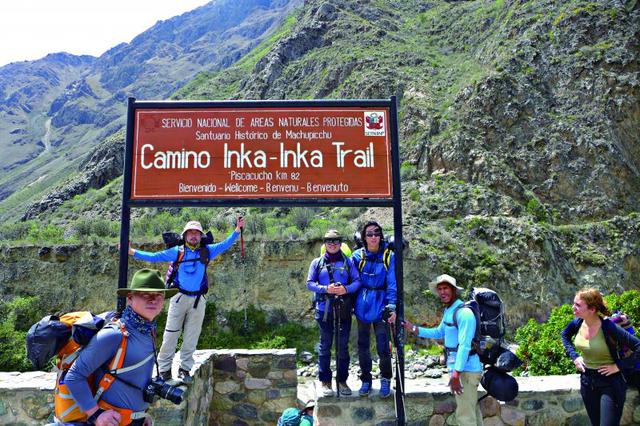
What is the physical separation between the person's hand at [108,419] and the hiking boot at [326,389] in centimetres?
217

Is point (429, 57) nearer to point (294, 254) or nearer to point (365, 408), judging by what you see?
point (294, 254)

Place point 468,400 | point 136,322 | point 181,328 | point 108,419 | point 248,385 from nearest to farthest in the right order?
1. point 108,419
2. point 136,322
3. point 468,400
4. point 181,328
5. point 248,385

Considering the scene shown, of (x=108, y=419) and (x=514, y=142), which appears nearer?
(x=108, y=419)

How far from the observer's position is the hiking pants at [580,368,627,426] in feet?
12.9

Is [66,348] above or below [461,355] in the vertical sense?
above

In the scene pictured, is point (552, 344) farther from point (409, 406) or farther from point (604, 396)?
point (409, 406)

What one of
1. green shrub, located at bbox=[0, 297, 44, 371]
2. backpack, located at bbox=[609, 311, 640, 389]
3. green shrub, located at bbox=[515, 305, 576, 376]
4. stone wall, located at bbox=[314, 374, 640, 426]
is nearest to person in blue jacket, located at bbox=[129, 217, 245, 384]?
stone wall, located at bbox=[314, 374, 640, 426]

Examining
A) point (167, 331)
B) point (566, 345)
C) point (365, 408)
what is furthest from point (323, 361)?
point (566, 345)

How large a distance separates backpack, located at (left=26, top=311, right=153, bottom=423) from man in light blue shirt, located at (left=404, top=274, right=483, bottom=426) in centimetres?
263

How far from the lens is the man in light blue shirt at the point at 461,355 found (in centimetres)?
394

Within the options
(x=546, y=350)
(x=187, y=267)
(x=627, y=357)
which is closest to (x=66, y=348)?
(x=187, y=267)

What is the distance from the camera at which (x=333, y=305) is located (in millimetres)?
4734

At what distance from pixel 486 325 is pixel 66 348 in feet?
10.9

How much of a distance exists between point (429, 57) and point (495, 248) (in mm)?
20304
